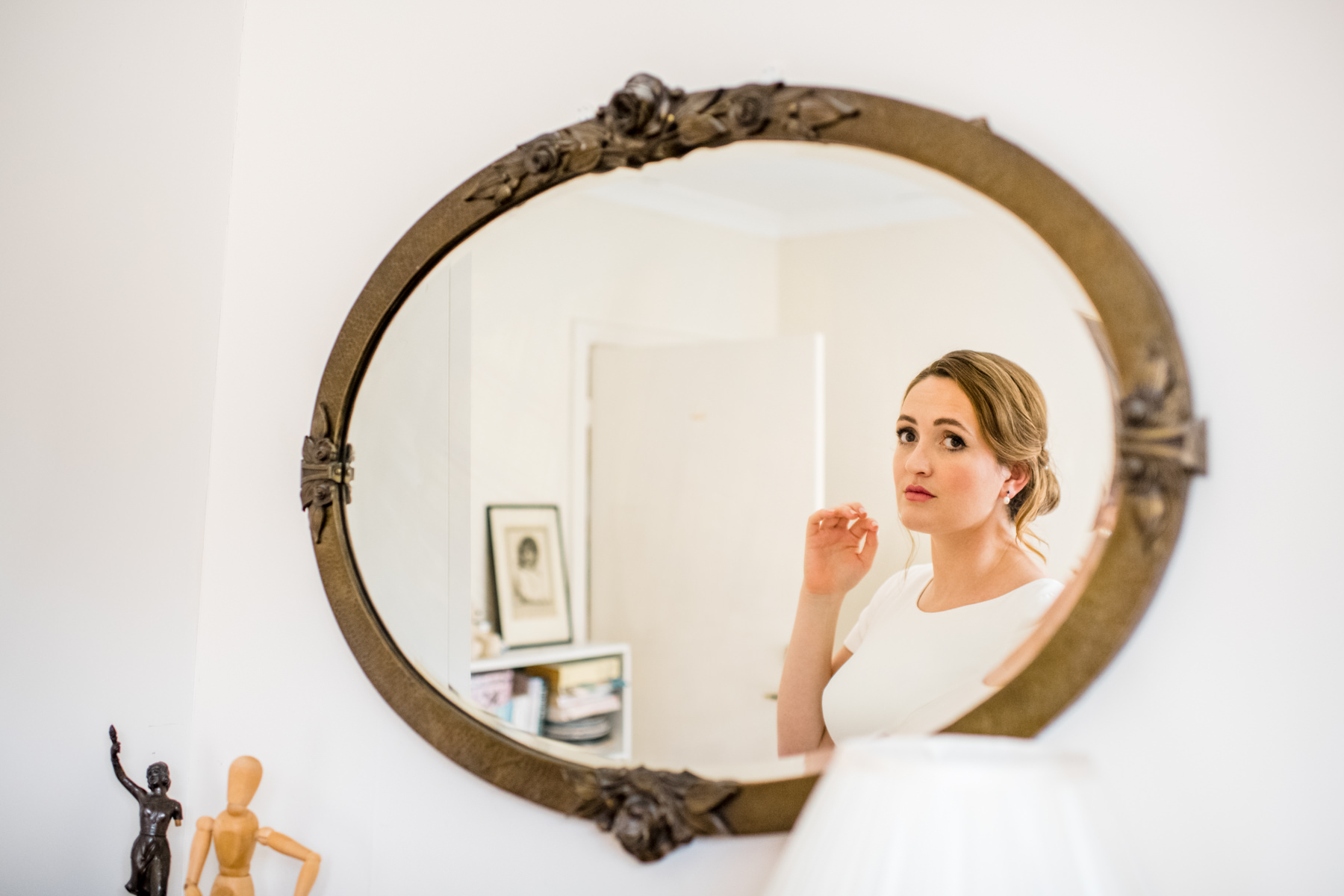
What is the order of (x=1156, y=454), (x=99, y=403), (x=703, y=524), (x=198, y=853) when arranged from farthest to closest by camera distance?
(x=99, y=403) → (x=198, y=853) → (x=703, y=524) → (x=1156, y=454)

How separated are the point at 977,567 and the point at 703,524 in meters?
0.27

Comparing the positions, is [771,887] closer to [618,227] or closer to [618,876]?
[618,876]

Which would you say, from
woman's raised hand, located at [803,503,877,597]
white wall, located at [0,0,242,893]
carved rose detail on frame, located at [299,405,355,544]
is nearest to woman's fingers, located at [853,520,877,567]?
woman's raised hand, located at [803,503,877,597]

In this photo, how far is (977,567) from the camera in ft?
2.73

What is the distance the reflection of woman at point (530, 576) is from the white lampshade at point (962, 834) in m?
0.48

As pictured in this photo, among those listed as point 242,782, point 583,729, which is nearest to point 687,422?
point 583,729

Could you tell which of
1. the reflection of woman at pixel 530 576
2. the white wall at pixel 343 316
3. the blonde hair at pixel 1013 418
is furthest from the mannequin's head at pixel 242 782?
the blonde hair at pixel 1013 418

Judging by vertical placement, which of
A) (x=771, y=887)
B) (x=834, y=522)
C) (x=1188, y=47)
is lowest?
(x=771, y=887)

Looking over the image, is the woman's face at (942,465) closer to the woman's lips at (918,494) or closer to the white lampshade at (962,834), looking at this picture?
the woman's lips at (918,494)

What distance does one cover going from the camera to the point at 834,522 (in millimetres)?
877

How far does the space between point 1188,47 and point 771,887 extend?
2.67 ft

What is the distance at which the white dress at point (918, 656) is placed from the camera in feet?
2.71

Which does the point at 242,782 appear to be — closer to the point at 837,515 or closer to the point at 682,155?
the point at 837,515

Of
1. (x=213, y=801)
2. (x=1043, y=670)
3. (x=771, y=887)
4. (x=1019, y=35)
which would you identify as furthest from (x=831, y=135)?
(x=213, y=801)
